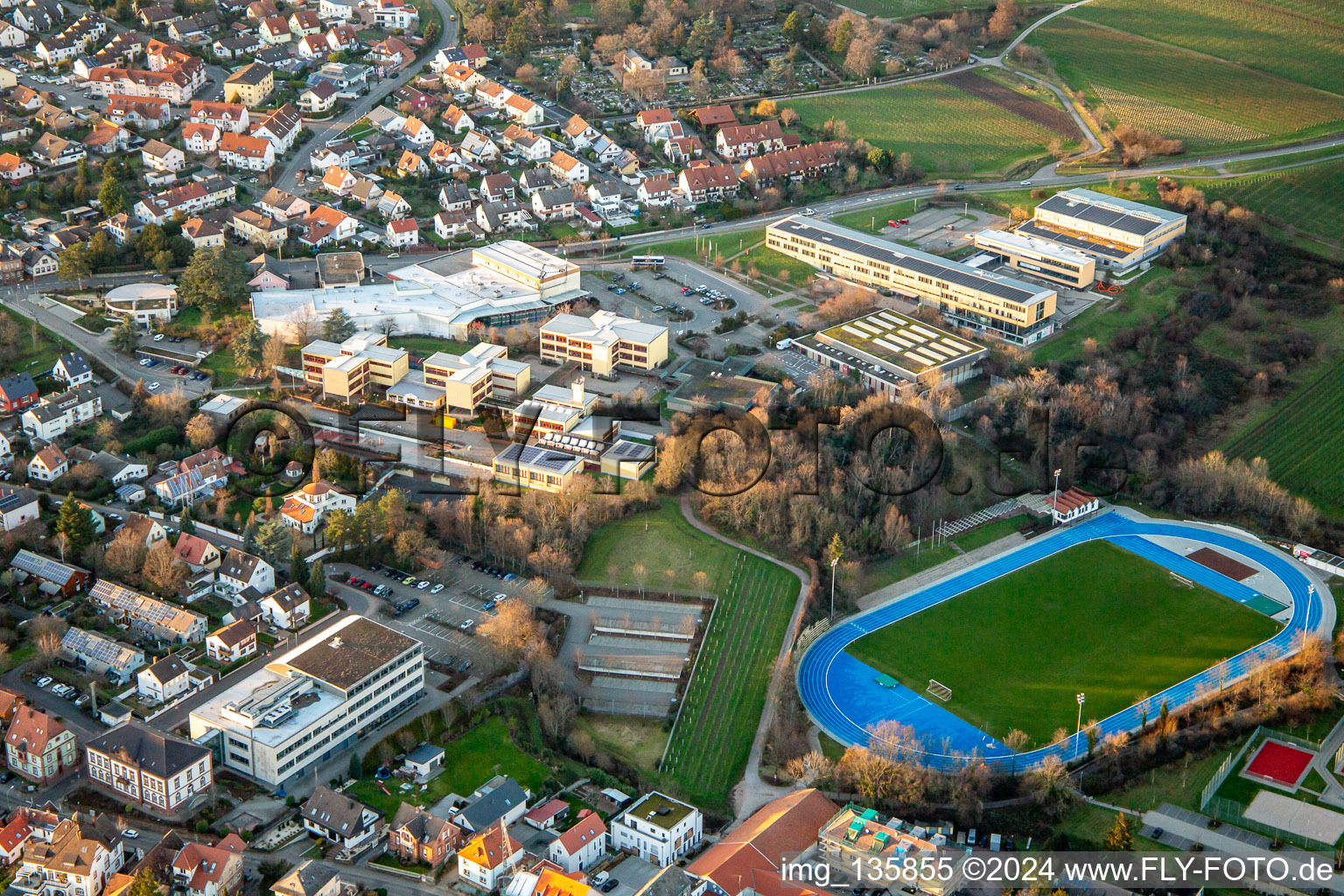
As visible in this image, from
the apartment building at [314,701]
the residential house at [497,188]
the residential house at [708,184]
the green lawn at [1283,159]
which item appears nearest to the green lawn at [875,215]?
the residential house at [708,184]

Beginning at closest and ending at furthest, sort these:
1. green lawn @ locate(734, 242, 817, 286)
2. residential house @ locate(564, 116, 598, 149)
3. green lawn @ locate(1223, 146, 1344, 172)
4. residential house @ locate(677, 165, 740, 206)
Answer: green lawn @ locate(734, 242, 817, 286), residential house @ locate(677, 165, 740, 206), green lawn @ locate(1223, 146, 1344, 172), residential house @ locate(564, 116, 598, 149)

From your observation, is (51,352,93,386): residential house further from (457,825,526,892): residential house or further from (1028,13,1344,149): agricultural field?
(1028,13,1344,149): agricultural field

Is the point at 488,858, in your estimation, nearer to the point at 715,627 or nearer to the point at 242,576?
the point at 715,627

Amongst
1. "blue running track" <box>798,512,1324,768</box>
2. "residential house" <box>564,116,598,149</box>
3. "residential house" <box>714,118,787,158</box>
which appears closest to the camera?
"blue running track" <box>798,512,1324,768</box>

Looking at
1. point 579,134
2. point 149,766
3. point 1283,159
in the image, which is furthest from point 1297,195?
point 149,766

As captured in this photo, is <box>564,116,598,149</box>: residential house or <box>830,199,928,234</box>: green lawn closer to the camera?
<box>830,199,928,234</box>: green lawn

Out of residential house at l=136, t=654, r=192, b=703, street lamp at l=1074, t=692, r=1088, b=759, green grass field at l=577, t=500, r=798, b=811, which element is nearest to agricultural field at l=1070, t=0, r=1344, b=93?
street lamp at l=1074, t=692, r=1088, b=759
